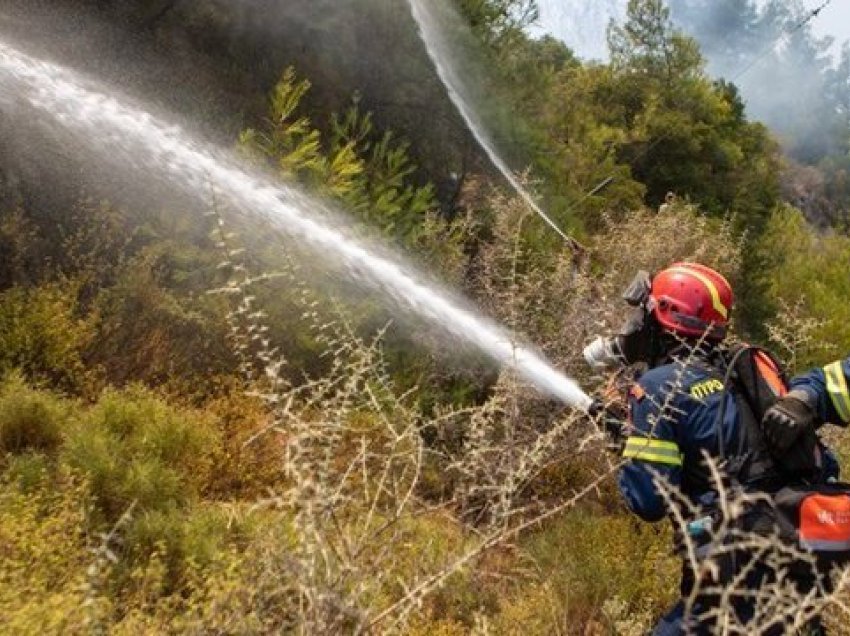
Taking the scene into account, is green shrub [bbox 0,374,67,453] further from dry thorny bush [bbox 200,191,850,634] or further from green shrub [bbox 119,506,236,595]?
dry thorny bush [bbox 200,191,850,634]

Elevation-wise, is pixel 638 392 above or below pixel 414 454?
above

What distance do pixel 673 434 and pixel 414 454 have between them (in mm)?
1084

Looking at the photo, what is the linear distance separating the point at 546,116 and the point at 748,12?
73.3m

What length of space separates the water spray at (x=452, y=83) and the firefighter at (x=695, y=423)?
19.1 feet

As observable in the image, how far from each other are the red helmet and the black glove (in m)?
0.46

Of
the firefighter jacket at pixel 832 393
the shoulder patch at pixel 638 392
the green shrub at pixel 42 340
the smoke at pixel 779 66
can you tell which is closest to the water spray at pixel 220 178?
the green shrub at pixel 42 340

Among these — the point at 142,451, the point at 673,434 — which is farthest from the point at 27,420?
the point at 673,434

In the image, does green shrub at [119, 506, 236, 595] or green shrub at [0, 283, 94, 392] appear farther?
green shrub at [0, 283, 94, 392]

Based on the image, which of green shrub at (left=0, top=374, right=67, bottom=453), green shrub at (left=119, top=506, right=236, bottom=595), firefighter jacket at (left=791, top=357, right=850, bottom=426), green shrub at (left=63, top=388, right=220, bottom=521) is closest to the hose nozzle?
firefighter jacket at (left=791, top=357, right=850, bottom=426)

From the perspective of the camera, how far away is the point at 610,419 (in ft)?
12.0

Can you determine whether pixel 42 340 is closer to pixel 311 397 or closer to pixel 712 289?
pixel 311 397

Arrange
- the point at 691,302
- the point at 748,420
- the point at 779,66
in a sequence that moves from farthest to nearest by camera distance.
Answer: the point at 779,66, the point at 691,302, the point at 748,420

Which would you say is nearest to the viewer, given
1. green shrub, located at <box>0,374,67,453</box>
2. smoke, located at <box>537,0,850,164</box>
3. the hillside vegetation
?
the hillside vegetation

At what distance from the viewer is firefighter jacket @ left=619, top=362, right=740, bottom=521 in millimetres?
3222
